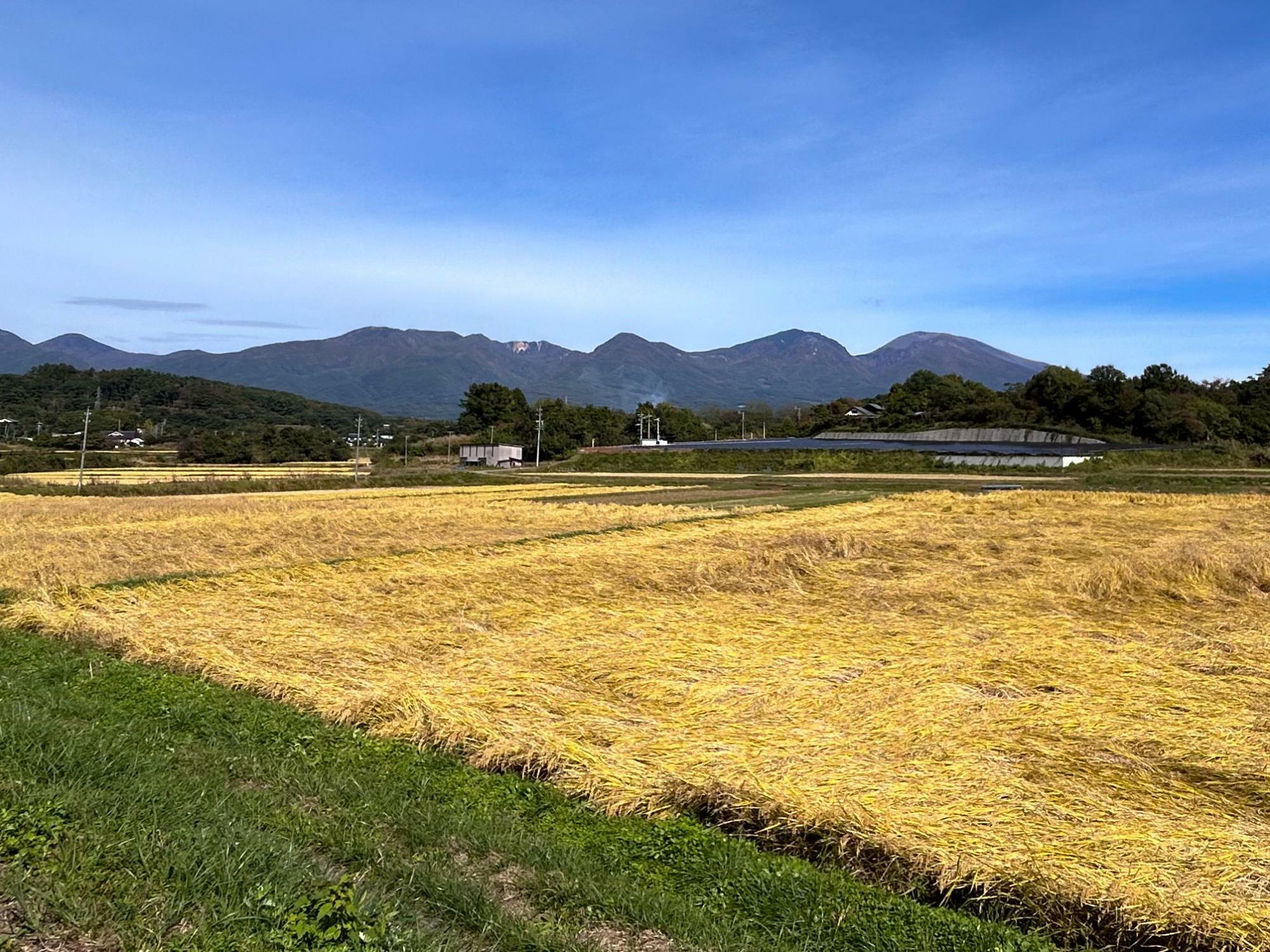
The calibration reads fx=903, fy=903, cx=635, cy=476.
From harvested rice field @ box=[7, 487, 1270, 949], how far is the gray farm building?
3348 inches

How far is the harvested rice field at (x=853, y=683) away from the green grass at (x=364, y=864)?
1.49ft

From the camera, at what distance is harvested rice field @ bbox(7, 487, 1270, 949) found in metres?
5.12

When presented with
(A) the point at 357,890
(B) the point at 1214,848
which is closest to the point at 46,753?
(A) the point at 357,890

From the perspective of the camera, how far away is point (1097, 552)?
18641 mm

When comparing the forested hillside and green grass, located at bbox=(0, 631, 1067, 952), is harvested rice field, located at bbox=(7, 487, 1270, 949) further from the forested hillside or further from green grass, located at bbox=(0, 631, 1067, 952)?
the forested hillside

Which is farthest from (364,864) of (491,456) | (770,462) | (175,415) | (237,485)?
(175,415)

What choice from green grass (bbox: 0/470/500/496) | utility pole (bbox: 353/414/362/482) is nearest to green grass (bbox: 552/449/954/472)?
utility pole (bbox: 353/414/362/482)

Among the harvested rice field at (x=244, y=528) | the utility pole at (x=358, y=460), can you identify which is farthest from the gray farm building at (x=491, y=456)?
the harvested rice field at (x=244, y=528)

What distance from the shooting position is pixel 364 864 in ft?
16.2

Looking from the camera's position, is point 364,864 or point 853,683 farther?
point 853,683

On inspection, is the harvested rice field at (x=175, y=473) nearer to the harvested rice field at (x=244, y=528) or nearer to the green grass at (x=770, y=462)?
the harvested rice field at (x=244, y=528)

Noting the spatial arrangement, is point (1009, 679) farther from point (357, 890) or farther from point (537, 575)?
point (537, 575)

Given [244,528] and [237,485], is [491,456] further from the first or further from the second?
[244,528]

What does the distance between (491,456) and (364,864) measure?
3983 inches
